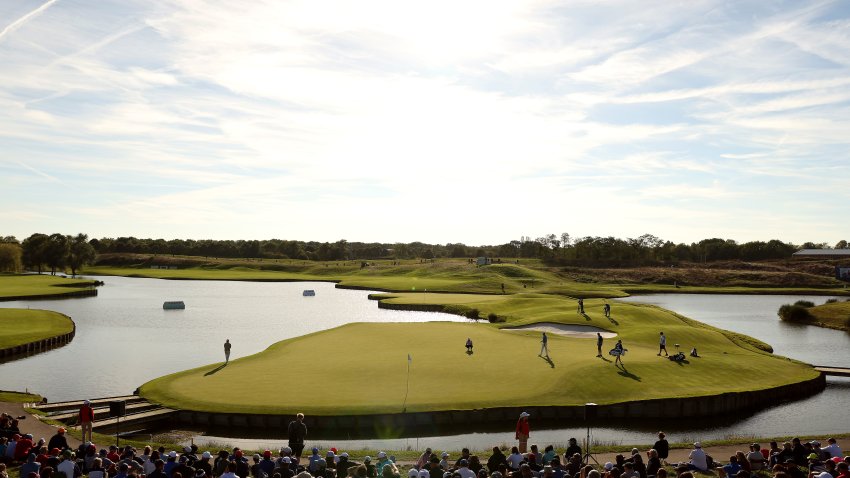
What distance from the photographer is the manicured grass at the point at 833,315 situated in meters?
89.1

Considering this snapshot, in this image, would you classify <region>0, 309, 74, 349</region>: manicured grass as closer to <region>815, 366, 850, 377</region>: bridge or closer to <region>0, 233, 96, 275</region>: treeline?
<region>815, 366, 850, 377</region>: bridge

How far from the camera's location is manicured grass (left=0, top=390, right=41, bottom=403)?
39062 millimetres

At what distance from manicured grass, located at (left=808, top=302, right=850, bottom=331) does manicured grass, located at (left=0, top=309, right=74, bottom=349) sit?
93.0m

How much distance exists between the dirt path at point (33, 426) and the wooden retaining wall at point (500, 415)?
618 centimetres

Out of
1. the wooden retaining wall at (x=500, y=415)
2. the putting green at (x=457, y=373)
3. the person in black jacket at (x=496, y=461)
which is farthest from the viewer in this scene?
the putting green at (x=457, y=373)

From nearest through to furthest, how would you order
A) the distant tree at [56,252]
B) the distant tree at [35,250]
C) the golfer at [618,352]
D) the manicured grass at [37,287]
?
the golfer at [618,352], the manicured grass at [37,287], the distant tree at [56,252], the distant tree at [35,250]

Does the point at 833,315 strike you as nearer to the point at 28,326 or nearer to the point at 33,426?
the point at 33,426

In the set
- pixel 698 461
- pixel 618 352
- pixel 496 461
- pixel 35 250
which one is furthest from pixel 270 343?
pixel 35 250

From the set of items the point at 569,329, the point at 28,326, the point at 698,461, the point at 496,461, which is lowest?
the point at 28,326

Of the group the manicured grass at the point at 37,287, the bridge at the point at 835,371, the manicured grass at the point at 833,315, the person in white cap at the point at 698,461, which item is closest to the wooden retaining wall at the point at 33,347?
the manicured grass at the point at 37,287

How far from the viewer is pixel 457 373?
44656mm

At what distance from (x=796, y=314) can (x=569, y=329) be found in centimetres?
4907

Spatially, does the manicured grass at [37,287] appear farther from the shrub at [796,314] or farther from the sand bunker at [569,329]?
the shrub at [796,314]

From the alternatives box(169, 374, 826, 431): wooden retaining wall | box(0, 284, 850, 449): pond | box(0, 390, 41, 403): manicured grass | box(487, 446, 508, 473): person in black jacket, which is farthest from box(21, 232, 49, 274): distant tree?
box(487, 446, 508, 473): person in black jacket
